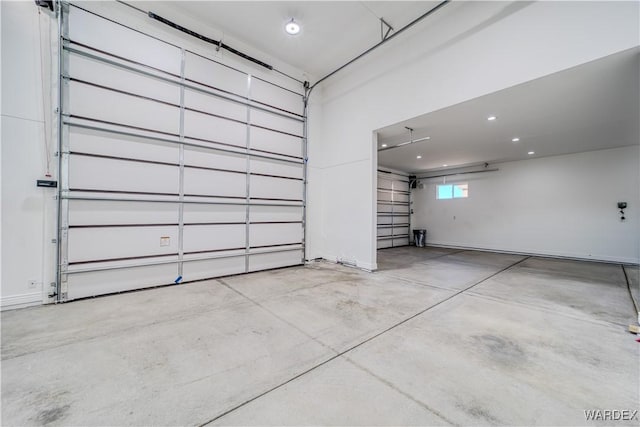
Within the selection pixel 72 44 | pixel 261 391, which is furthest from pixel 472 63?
pixel 72 44

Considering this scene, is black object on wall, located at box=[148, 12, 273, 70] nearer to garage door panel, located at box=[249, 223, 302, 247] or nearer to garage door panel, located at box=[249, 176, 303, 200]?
garage door panel, located at box=[249, 176, 303, 200]

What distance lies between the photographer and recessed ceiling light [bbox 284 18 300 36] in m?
3.98

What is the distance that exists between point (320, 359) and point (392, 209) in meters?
8.43

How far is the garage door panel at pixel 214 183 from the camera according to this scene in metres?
4.17

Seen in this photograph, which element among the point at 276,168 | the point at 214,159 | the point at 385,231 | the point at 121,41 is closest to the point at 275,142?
the point at 276,168

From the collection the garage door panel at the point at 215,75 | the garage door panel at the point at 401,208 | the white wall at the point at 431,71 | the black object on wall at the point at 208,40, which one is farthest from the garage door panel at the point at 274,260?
the garage door panel at the point at 401,208

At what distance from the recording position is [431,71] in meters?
3.99

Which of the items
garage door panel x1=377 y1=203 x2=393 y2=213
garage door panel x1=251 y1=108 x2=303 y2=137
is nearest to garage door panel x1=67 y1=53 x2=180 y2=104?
garage door panel x1=251 y1=108 x2=303 y2=137

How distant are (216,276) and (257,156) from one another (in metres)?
2.54

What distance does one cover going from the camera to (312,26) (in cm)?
423

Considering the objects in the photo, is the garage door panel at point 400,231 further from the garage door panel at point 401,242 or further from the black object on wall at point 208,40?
the black object on wall at point 208,40

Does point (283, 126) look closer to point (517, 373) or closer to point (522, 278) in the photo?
point (517, 373)

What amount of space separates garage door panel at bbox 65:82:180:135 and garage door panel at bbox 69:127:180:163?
0.23m

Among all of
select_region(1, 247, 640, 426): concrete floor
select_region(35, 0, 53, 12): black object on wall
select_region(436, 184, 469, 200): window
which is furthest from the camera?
select_region(436, 184, 469, 200): window
